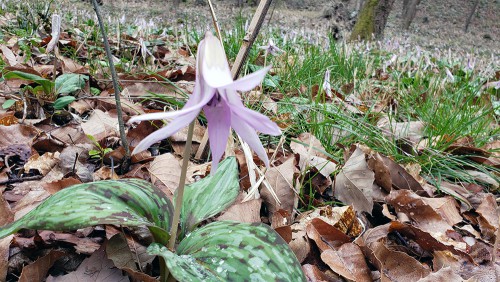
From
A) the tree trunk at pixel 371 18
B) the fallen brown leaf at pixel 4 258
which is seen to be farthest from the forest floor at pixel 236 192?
the tree trunk at pixel 371 18

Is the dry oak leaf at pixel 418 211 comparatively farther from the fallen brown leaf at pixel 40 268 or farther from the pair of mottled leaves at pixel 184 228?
the fallen brown leaf at pixel 40 268

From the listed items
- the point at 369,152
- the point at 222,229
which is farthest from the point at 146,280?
the point at 369,152

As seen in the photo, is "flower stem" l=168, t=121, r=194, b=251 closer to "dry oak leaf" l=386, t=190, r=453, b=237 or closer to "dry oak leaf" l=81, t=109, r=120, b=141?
"dry oak leaf" l=81, t=109, r=120, b=141

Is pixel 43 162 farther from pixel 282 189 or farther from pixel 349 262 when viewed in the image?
pixel 349 262

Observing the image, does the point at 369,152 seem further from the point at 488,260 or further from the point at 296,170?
the point at 488,260

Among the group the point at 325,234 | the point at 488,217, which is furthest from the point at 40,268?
the point at 488,217

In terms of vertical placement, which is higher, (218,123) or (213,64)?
(213,64)
